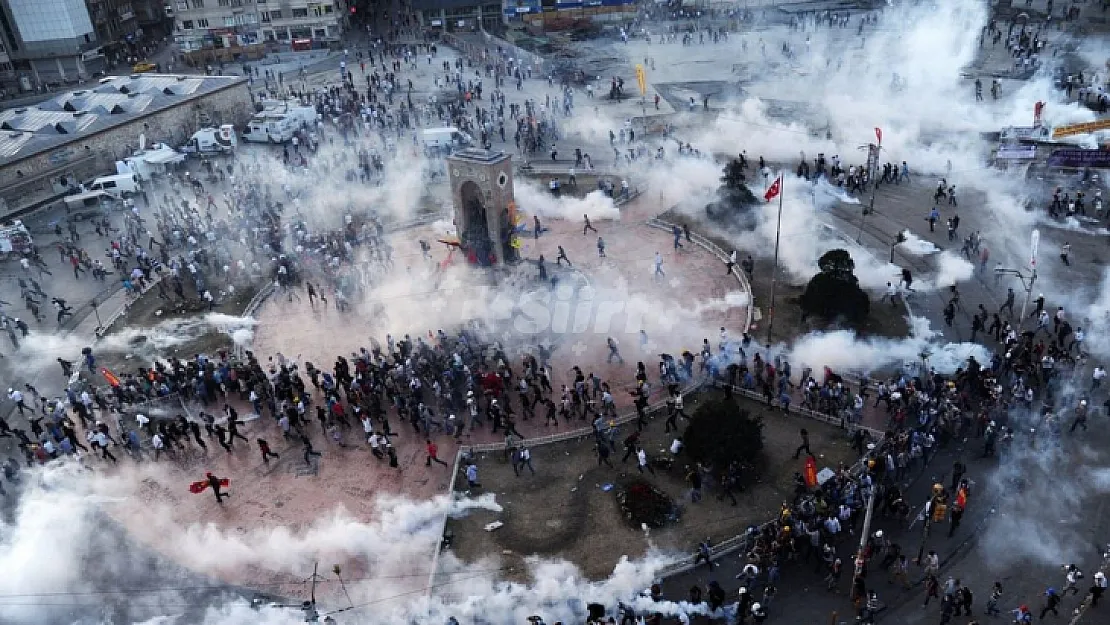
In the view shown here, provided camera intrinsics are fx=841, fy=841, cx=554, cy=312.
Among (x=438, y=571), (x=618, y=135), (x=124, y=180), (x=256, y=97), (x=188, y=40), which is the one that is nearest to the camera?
(x=438, y=571)

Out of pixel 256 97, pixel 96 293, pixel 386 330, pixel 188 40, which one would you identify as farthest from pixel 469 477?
pixel 188 40

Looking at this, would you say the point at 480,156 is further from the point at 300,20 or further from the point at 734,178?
the point at 300,20

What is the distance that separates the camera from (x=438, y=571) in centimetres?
2009

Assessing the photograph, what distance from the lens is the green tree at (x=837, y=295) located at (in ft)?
93.6

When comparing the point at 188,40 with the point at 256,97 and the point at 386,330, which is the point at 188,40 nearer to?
the point at 256,97

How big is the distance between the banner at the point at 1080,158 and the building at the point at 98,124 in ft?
157

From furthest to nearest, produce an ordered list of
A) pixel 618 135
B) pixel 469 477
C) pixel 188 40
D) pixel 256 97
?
pixel 188 40
pixel 256 97
pixel 618 135
pixel 469 477

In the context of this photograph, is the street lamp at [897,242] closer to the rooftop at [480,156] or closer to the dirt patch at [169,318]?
the rooftop at [480,156]

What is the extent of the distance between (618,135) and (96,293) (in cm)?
2875

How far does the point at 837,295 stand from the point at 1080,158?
1741cm

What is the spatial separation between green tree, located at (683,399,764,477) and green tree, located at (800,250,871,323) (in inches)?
304

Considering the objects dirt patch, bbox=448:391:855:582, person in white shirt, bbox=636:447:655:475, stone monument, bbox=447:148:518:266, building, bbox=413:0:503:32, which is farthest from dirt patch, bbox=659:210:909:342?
building, bbox=413:0:503:32

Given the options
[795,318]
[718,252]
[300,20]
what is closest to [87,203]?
[718,252]

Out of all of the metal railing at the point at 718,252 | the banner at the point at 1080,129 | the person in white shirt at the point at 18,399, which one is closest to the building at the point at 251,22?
the metal railing at the point at 718,252
